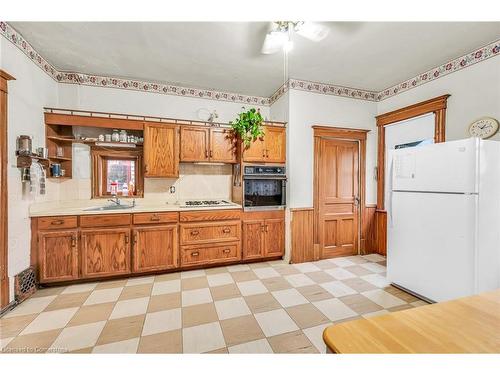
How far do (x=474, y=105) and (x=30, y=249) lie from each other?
5.33 metres

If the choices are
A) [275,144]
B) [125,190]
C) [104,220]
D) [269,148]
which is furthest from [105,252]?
[275,144]

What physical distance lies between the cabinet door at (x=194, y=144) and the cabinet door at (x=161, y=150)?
10cm

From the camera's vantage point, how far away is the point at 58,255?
2.64 meters

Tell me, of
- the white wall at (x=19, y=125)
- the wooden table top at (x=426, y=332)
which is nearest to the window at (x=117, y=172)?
the white wall at (x=19, y=125)

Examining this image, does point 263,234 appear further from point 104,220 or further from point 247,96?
point 247,96

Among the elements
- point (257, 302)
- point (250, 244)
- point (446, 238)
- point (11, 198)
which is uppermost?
point (11, 198)

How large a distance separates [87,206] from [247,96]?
9.93ft

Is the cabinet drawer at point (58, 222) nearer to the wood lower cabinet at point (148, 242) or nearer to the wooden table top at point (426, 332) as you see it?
the wood lower cabinet at point (148, 242)

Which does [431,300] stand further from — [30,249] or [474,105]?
[30,249]

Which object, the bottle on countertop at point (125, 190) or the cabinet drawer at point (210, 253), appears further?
the bottle on countertop at point (125, 190)

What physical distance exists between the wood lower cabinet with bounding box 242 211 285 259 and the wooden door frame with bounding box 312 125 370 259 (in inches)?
21.9

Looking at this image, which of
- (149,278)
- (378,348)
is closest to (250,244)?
(149,278)

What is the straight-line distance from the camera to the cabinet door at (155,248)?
9.54 feet

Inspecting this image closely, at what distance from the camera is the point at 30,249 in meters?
2.56
